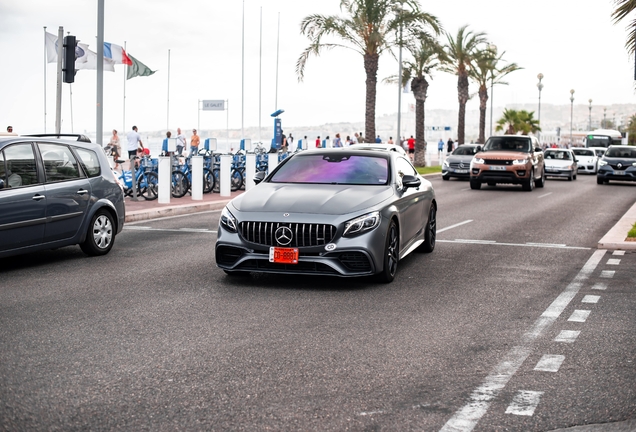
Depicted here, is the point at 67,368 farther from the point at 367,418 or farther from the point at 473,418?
the point at 473,418

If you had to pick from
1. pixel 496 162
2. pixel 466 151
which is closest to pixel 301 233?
pixel 496 162

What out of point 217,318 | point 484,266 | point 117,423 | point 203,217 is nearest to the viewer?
point 117,423

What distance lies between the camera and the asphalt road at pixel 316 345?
475cm

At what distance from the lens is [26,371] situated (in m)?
5.54

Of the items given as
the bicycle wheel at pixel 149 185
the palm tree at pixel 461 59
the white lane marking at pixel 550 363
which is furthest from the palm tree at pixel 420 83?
the white lane marking at pixel 550 363

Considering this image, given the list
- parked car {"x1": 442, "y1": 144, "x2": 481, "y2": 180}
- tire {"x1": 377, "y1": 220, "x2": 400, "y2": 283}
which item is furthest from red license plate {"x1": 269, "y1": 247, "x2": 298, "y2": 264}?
parked car {"x1": 442, "y1": 144, "x2": 481, "y2": 180}

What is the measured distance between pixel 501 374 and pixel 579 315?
7.46 feet

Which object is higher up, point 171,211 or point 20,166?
point 20,166

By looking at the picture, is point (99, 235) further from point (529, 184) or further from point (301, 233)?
point (529, 184)

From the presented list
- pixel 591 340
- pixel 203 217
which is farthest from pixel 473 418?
pixel 203 217

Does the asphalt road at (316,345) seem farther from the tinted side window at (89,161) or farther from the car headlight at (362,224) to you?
the tinted side window at (89,161)

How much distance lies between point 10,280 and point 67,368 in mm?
4033

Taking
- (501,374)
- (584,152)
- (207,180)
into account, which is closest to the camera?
(501,374)

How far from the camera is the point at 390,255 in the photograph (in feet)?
30.2
